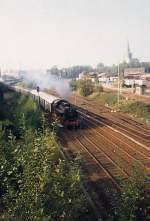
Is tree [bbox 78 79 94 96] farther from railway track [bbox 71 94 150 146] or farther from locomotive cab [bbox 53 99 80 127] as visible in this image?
locomotive cab [bbox 53 99 80 127]

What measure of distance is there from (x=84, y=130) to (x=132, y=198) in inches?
1137

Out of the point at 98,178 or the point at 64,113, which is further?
the point at 64,113

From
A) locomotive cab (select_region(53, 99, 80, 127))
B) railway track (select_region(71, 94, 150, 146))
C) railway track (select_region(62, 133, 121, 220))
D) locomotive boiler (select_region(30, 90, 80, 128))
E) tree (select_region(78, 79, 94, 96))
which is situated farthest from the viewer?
tree (select_region(78, 79, 94, 96))

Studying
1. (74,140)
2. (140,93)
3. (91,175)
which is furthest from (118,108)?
(91,175)

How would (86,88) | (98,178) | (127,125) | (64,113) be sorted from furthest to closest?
(86,88) → (127,125) → (64,113) → (98,178)

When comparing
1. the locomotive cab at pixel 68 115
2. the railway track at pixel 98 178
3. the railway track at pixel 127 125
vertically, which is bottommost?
the railway track at pixel 98 178

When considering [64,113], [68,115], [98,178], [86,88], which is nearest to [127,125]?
[68,115]

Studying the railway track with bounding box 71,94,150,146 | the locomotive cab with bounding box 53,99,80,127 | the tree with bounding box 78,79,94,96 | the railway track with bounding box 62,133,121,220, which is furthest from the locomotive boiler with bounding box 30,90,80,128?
the tree with bounding box 78,79,94,96

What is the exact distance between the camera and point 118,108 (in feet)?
202

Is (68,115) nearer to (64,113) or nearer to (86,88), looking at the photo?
(64,113)

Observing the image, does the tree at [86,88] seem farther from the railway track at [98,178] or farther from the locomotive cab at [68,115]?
the railway track at [98,178]

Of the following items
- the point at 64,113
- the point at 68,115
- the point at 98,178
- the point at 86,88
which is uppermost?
the point at 86,88

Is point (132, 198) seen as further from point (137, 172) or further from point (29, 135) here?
point (29, 135)

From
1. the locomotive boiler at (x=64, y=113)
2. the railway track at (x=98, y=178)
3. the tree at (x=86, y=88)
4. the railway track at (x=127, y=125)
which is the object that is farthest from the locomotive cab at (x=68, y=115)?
the tree at (x=86, y=88)
